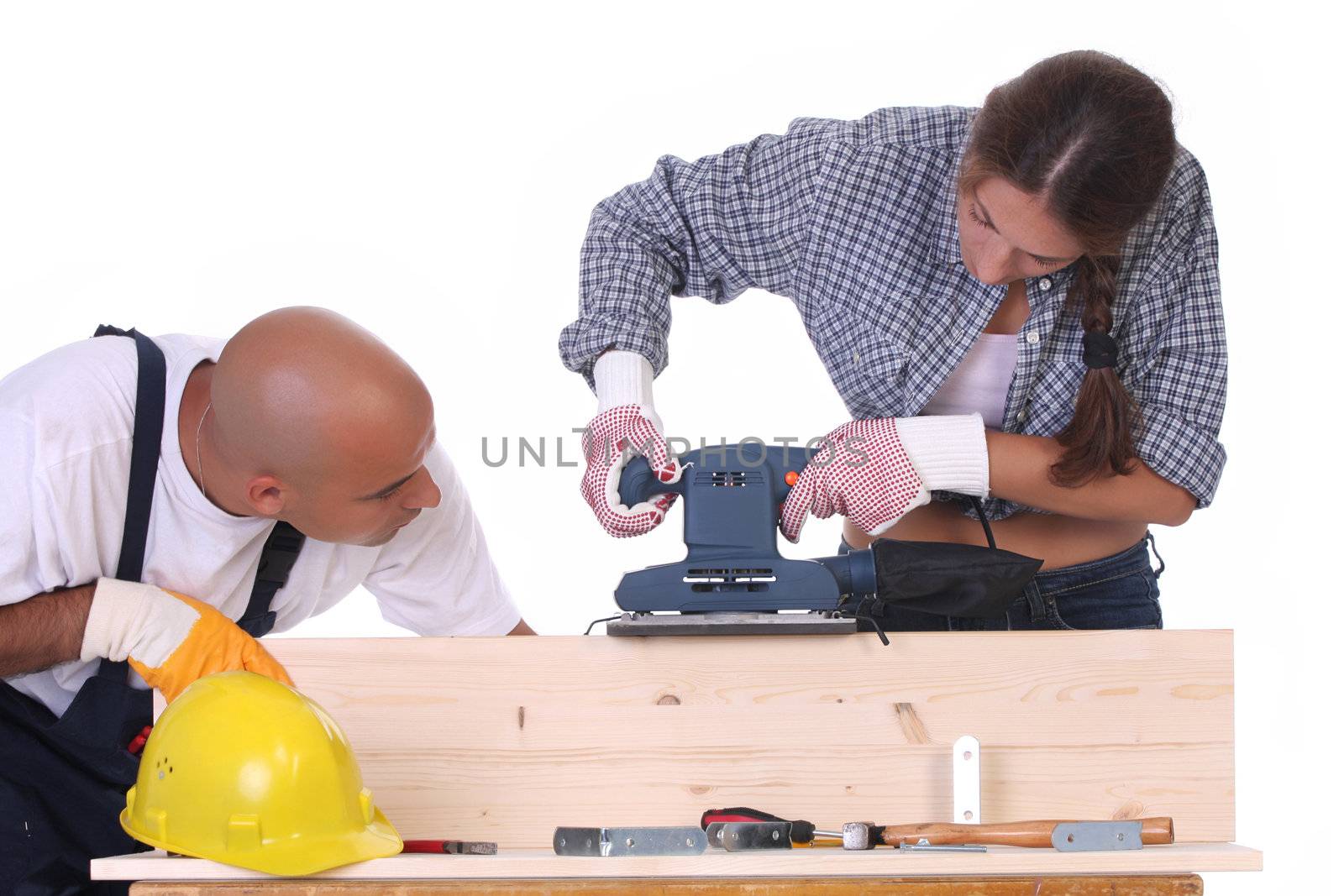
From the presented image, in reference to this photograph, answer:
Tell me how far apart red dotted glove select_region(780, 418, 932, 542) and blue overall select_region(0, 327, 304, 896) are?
0.86 m

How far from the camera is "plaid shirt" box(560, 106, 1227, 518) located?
1653mm

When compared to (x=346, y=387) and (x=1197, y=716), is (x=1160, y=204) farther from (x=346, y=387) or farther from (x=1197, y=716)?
(x=346, y=387)

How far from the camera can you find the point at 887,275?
69.5 inches

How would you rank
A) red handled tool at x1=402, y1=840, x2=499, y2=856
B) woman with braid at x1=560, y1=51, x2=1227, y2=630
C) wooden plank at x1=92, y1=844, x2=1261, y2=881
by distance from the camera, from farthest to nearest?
1. woman with braid at x1=560, y1=51, x2=1227, y2=630
2. red handled tool at x1=402, y1=840, x2=499, y2=856
3. wooden plank at x1=92, y1=844, x2=1261, y2=881

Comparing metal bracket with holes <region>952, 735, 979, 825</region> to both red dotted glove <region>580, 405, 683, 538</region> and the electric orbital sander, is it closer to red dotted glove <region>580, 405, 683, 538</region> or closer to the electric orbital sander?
the electric orbital sander

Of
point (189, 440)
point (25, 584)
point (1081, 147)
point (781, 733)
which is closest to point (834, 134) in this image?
point (1081, 147)

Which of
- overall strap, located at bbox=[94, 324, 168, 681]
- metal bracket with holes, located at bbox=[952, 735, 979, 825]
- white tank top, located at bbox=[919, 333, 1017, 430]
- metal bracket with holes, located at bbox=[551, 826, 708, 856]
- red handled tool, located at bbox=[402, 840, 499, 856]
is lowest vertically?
red handled tool, located at bbox=[402, 840, 499, 856]

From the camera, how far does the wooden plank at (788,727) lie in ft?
→ 5.15

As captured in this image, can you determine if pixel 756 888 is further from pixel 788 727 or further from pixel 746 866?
pixel 788 727

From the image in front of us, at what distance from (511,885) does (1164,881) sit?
25.0 inches

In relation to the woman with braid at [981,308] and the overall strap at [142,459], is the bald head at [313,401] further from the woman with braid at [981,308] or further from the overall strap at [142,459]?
the woman with braid at [981,308]

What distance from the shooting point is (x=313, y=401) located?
Result: 1556 millimetres

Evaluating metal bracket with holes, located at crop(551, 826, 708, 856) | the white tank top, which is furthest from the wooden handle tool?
the white tank top

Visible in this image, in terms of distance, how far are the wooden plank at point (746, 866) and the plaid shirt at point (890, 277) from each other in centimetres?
60
